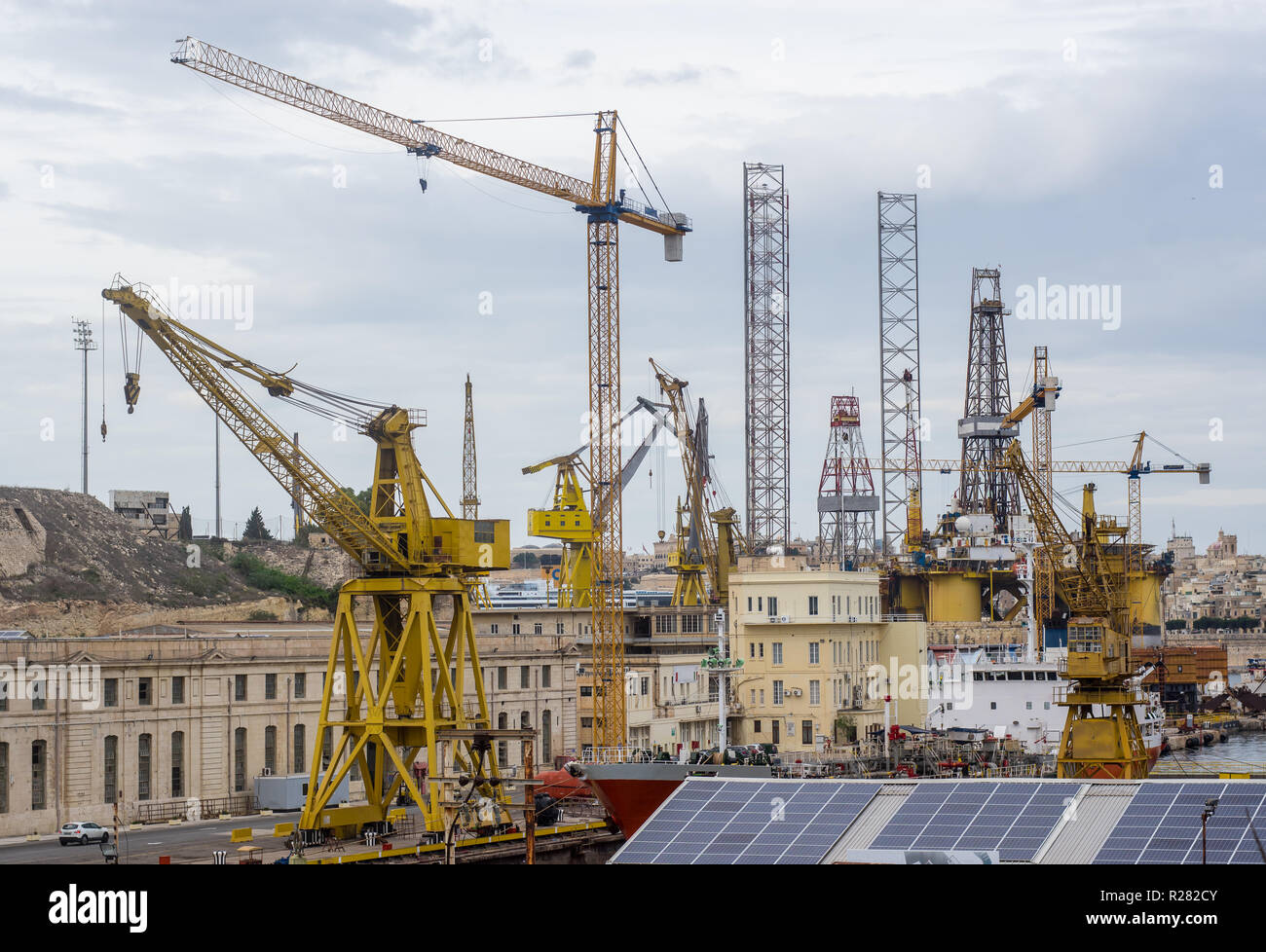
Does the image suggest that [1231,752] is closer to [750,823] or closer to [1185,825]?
[1185,825]

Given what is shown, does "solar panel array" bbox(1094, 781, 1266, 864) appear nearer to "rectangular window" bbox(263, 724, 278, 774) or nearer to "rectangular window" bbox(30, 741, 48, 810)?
"rectangular window" bbox(30, 741, 48, 810)

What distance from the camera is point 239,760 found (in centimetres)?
6956

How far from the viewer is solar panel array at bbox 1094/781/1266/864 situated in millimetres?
34188

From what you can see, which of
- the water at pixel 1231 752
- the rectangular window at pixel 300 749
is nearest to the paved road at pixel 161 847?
the rectangular window at pixel 300 749

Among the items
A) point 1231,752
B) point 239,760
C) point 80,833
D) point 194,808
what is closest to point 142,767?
point 194,808

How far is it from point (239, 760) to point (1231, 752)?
88.3 metres

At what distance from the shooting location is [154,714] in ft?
213

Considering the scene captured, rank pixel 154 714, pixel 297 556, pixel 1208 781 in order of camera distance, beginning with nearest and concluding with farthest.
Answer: pixel 1208 781 → pixel 154 714 → pixel 297 556

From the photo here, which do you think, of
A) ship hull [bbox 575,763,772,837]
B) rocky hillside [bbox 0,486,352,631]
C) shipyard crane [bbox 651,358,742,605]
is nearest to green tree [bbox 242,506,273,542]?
rocky hillside [bbox 0,486,352,631]

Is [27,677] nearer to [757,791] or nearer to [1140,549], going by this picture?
[757,791]

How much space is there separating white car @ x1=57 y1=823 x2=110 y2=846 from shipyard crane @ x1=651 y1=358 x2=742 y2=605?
197 ft

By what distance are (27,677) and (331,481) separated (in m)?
13.5

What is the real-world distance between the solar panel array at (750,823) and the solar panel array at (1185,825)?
6.63 meters
